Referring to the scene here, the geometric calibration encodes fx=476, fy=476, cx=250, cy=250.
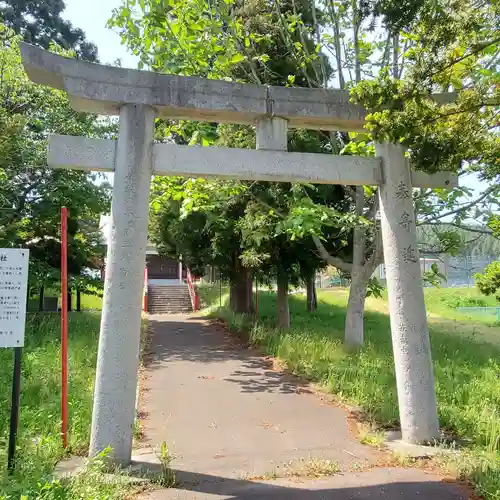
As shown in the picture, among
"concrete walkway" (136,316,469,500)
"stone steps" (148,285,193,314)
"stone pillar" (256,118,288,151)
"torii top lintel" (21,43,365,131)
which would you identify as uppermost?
"torii top lintel" (21,43,365,131)

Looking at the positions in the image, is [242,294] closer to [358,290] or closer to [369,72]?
[358,290]

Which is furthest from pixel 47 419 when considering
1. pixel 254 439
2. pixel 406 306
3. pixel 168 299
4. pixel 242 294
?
pixel 168 299

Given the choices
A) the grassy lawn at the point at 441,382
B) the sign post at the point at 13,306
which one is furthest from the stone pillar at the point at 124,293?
the grassy lawn at the point at 441,382

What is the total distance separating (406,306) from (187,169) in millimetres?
2993

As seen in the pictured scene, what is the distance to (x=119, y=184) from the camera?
4.98 m

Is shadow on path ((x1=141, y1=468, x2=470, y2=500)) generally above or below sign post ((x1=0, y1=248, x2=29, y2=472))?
below

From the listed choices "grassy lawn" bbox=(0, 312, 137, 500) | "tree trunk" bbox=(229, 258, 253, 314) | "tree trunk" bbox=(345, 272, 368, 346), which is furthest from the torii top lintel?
"tree trunk" bbox=(229, 258, 253, 314)

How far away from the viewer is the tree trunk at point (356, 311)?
1097 centimetres

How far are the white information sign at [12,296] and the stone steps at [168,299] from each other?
21.7m

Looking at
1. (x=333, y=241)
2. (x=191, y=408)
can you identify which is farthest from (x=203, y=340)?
(x=191, y=408)

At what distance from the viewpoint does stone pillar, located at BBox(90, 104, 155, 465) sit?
4.79 m

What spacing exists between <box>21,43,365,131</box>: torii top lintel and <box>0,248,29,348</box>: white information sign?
179cm

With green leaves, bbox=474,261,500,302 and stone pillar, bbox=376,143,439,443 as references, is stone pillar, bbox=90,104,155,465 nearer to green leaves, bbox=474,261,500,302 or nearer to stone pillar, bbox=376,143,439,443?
stone pillar, bbox=376,143,439,443

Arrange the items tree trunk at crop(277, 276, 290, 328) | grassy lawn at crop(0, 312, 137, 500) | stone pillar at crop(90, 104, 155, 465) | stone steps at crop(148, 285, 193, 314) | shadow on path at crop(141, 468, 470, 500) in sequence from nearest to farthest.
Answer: grassy lawn at crop(0, 312, 137, 500) < shadow on path at crop(141, 468, 470, 500) < stone pillar at crop(90, 104, 155, 465) < tree trunk at crop(277, 276, 290, 328) < stone steps at crop(148, 285, 193, 314)
